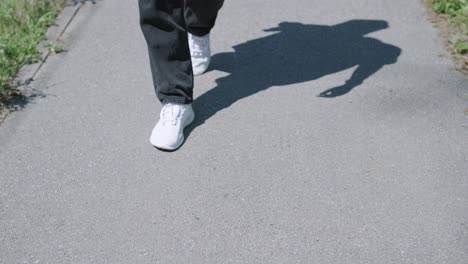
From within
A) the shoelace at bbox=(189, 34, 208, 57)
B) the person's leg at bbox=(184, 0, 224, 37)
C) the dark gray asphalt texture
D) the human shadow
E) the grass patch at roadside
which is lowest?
the dark gray asphalt texture

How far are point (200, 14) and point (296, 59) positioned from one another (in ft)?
2.69

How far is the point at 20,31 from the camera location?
4.45 meters

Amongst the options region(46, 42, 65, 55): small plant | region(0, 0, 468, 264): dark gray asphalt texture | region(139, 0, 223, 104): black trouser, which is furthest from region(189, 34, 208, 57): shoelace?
region(46, 42, 65, 55): small plant

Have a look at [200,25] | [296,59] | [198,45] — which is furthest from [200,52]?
[296,59]

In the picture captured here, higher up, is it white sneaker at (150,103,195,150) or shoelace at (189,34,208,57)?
shoelace at (189,34,208,57)

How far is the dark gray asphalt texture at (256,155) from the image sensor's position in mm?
2787

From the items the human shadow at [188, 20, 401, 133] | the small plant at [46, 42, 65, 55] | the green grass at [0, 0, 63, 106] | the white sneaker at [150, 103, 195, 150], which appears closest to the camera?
the white sneaker at [150, 103, 195, 150]

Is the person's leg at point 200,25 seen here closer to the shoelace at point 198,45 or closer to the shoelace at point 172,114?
the shoelace at point 198,45

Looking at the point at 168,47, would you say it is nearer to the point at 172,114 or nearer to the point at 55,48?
the point at 172,114

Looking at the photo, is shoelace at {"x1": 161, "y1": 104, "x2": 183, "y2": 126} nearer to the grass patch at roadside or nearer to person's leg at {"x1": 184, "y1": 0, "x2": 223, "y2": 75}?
person's leg at {"x1": 184, "y1": 0, "x2": 223, "y2": 75}

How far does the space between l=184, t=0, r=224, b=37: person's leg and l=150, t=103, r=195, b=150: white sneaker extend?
57 centimetres

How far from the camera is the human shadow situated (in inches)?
151

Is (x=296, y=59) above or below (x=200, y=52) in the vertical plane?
below

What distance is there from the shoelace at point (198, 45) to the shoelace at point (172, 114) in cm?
63
